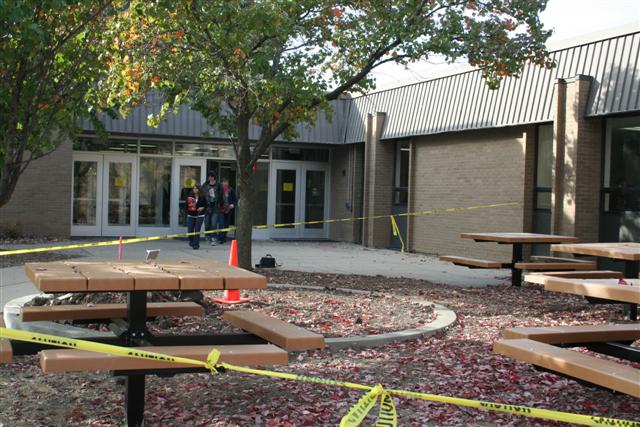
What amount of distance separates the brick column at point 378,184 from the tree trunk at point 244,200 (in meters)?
10.5

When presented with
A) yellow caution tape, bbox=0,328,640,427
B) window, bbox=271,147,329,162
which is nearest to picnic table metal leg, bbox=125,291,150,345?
yellow caution tape, bbox=0,328,640,427

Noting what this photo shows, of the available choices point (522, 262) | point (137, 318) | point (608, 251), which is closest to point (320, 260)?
point (522, 262)

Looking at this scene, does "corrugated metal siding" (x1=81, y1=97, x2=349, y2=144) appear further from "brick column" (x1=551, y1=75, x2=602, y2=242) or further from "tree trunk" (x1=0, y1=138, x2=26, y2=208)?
"tree trunk" (x1=0, y1=138, x2=26, y2=208)

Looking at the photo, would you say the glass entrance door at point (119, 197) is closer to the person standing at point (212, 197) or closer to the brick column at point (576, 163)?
the person standing at point (212, 197)

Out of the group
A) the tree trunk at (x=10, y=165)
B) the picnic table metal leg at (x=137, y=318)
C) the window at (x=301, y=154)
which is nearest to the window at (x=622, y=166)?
the tree trunk at (x=10, y=165)

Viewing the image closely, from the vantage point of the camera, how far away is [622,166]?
14.9 meters

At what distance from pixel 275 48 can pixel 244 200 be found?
2521 millimetres

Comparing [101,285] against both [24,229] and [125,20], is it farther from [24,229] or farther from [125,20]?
[24,229]

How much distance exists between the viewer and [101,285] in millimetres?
4992

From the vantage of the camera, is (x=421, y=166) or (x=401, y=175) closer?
(x=421, y=166)

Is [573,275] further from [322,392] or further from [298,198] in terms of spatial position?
[298,198]

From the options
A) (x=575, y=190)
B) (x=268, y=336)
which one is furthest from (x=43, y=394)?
(x=575, y=190)

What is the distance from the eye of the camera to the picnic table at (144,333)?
458 cm

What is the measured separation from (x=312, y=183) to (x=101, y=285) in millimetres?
21603
